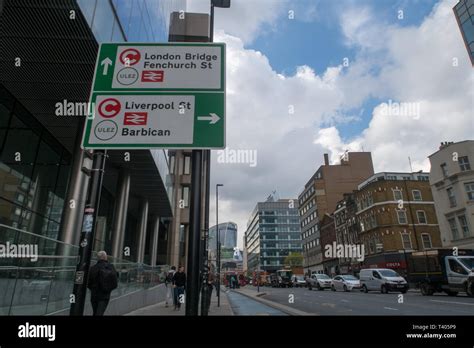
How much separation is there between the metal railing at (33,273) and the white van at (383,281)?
2396 cm

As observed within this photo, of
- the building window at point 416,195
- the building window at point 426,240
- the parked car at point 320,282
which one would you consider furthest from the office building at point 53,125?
the building window at point 416,195

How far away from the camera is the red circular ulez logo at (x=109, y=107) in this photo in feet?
11.5

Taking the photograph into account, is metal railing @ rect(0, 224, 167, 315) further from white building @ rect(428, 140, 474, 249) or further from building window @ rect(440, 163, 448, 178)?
building window @ rect(440, 163, 448, 178)

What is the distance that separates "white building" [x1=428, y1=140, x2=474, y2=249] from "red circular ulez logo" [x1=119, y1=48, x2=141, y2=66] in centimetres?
3819

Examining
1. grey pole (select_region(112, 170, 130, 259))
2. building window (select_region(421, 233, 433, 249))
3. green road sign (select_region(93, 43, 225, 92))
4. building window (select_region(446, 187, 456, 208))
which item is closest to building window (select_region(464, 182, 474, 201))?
building window (select_region(446, 187, 456, 208))

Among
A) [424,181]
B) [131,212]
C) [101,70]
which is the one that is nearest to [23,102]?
[101,70]

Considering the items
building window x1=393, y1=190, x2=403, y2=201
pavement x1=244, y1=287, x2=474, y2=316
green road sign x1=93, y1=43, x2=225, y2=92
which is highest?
building window x1=393, y1=190, x2=403, y2=201

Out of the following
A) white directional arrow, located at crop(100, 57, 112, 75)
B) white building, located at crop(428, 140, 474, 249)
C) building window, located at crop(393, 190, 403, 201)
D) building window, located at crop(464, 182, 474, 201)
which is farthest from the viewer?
building window, located at crop(393, 190, 403, 201)

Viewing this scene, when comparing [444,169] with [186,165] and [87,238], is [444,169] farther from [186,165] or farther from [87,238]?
[87,238]

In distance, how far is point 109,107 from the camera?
354 cm

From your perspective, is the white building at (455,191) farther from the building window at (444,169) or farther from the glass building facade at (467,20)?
the glass building facade at (467,20)

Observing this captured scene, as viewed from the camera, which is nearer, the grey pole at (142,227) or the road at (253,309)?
the road at (253,309)

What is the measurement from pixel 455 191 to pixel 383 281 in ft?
55.8

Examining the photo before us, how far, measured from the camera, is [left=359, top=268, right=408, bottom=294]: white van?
24.7 metres
